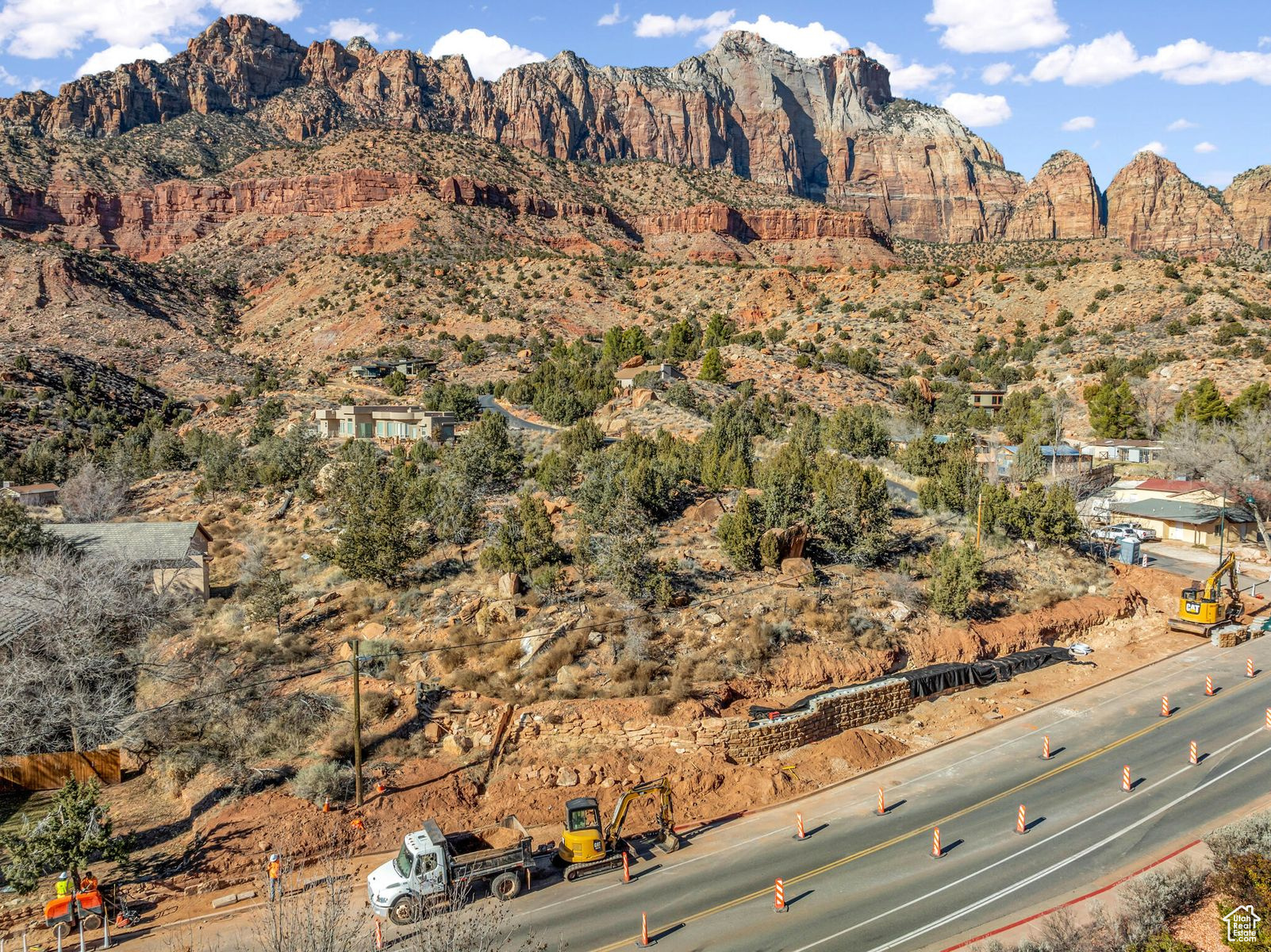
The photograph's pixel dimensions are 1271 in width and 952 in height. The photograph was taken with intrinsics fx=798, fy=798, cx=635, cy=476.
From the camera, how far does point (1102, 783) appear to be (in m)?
19.6

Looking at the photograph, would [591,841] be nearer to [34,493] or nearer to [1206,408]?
[34,493]

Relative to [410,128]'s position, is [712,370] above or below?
below

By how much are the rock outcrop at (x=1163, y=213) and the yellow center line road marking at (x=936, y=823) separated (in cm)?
17836

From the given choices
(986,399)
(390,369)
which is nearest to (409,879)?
(986,399)

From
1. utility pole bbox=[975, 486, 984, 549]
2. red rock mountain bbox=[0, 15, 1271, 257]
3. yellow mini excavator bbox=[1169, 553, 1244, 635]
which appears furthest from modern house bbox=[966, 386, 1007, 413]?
red rock mountain bbox=[0, 15, 1271, 257]

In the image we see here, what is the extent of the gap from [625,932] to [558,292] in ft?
273

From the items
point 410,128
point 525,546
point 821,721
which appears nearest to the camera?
point 821,721

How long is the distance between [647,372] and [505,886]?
49.4 m

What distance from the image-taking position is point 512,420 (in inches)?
2274

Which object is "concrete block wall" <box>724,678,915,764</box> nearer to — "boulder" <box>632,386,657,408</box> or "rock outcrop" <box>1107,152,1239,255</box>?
"boulder" <box>632,386,657,408</box>

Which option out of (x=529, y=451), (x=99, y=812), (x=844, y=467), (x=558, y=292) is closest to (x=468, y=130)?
(x=558, y=292)

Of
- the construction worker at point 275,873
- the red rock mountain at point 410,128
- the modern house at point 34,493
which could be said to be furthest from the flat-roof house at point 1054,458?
the red rock mountain at point 410,128

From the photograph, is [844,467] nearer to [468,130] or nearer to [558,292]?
[558,292]

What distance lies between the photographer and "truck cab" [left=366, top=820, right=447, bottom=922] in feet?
48.1
